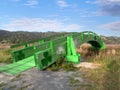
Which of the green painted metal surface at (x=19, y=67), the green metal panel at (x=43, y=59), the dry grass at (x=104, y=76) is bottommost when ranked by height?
the dry grass at (x=104, y=76)

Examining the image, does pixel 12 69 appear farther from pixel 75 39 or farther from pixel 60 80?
pixel 75 39

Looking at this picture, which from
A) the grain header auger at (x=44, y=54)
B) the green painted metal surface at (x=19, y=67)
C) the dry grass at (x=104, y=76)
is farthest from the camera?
the grain header auger at (x=44, y=54)

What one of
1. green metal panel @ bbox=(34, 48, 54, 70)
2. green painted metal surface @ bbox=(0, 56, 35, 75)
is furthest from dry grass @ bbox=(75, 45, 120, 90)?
green painted metal surface @ bbox=(0, 56, 35, 75)

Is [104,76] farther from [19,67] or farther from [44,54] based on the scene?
[19,67]

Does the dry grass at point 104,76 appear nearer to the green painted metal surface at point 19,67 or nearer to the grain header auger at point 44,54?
the grain header auger at point 44,54

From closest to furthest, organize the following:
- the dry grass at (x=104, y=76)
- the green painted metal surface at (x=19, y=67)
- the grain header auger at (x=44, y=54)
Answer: the dry grass at (x=104, y=76)
the green painted metal surface at (x=19, y=67)
the grain header auger at (x=44, y=54)

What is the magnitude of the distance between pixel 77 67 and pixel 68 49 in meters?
2.11

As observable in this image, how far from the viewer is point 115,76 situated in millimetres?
10828

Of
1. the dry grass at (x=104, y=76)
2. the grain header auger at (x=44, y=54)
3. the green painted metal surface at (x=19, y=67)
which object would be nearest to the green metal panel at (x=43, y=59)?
the grain header auger at (x=44, y=54)

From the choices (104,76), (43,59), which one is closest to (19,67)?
(43,59)

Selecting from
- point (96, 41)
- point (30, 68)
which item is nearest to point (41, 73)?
point (30, 68)

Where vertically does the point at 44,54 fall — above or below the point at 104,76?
above

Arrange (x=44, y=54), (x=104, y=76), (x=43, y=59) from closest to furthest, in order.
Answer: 1. (x=104, y=76)
2. (x=43, y=59)
3. (x=44, y=54)

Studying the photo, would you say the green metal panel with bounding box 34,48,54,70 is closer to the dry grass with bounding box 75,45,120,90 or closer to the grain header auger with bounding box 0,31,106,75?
the grain header auger with bounding box 0,31,106,75
